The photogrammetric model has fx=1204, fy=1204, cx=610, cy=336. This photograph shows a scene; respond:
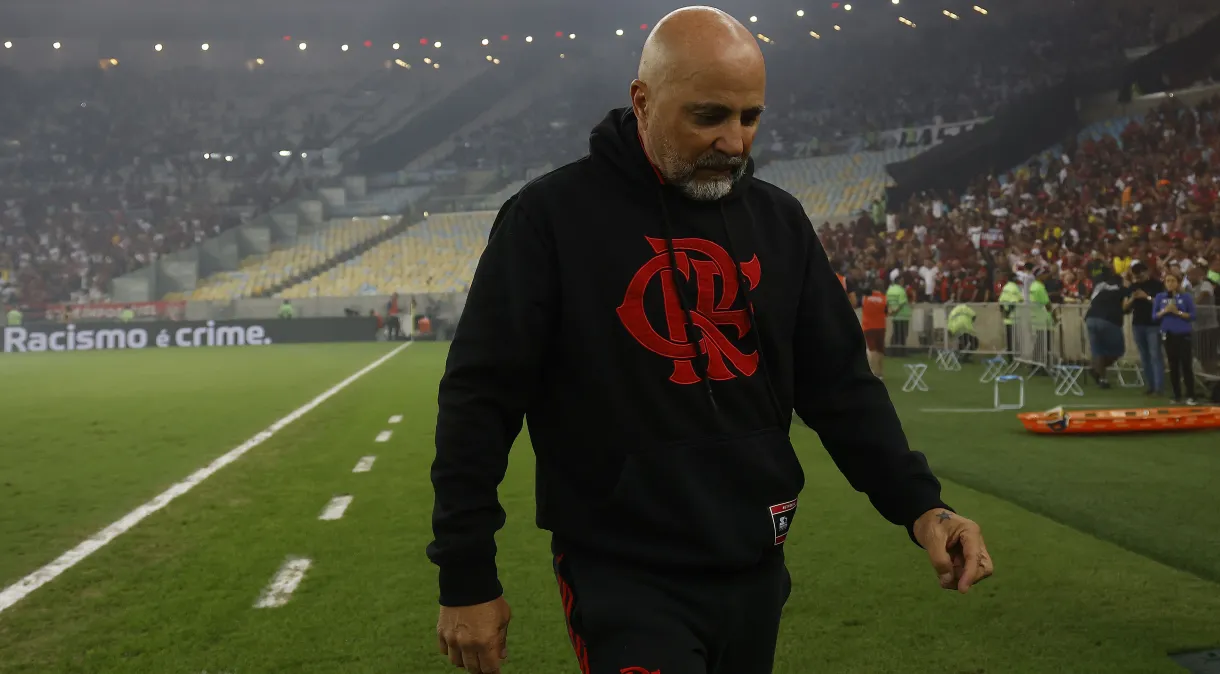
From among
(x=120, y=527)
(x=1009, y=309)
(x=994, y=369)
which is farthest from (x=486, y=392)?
(x=1009, y=309)

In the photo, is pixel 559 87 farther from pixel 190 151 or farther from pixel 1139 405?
pixel 1139 405

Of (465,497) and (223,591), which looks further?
(223,591)

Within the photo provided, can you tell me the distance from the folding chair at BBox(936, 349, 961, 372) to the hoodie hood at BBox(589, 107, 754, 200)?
2051 centimetres

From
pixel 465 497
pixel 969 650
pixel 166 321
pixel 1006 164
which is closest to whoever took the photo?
pixel 465 497

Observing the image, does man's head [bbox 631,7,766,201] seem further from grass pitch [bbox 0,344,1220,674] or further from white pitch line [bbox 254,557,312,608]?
white pitch line [bbox 254,557,312,608]

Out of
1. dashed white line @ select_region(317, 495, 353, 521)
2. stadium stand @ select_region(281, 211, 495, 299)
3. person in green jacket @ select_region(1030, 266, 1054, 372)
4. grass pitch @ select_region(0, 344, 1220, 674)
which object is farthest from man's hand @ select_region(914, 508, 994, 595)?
stadium stand @ select_region(281, 211, 495, 299)

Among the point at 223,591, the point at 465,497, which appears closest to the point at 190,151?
the point at 223,591

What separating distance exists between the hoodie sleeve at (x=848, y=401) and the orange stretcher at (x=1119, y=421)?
34.2 feet

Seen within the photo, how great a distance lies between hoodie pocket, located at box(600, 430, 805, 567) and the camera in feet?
7.95

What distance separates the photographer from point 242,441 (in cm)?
1295

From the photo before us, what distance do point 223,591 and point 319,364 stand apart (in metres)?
21.7

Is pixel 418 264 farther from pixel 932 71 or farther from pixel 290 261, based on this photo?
pixel 932 71

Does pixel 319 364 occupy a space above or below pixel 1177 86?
below

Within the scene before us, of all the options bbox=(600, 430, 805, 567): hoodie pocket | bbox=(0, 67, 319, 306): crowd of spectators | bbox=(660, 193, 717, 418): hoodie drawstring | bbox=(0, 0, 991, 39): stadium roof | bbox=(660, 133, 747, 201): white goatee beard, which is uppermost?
bbox=(0, 0, 991, 39): stadium roof
